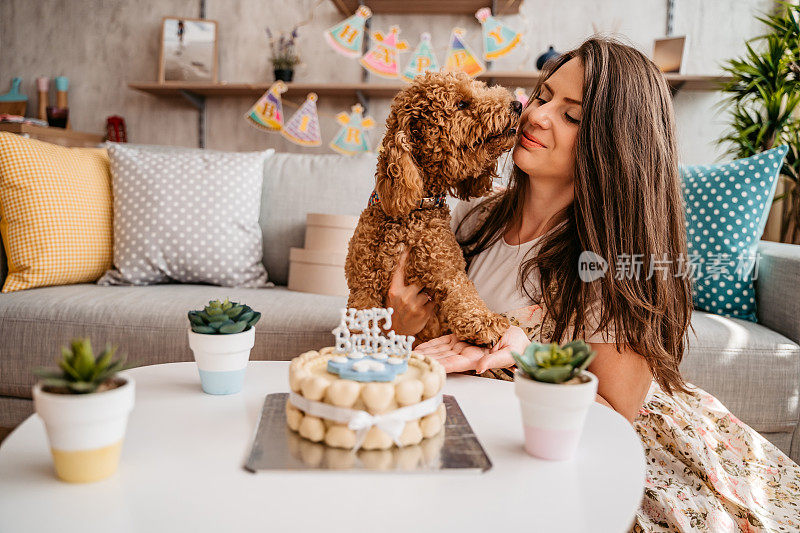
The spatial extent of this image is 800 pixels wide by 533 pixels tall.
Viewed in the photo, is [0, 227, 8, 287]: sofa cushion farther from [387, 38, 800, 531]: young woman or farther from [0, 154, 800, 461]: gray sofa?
[387, 38, 800, 531]: young woman

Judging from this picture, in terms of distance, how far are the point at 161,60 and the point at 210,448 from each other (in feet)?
11.2

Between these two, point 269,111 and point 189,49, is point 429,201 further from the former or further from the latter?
point 189,49

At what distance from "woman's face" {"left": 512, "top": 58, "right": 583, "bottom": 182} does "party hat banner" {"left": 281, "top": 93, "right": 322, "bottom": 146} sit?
92.8 inches

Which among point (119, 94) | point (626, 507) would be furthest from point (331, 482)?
point (119, 94)

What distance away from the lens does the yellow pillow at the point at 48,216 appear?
6.65 feet

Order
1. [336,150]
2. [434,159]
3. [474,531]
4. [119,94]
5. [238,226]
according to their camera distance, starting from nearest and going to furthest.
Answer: [474,531], [434,159], [238,226], [336,150], [119,94]

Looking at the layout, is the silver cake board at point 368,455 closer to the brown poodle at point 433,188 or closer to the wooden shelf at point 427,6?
the brown poodle at point 433,188

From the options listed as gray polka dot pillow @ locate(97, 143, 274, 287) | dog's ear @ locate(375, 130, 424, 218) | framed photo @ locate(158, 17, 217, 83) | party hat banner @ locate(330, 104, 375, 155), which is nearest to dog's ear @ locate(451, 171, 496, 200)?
dog's ear @ locate(375, 130, 424, 218)

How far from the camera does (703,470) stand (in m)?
1.06

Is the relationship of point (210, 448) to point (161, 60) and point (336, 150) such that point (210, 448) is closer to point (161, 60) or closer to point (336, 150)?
point (336, 150)

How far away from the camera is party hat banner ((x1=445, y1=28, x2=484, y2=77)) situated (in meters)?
3.11

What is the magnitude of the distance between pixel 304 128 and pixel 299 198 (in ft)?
3.71

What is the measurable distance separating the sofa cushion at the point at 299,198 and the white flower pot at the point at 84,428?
6.05 ft

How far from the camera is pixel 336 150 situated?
138 inches
